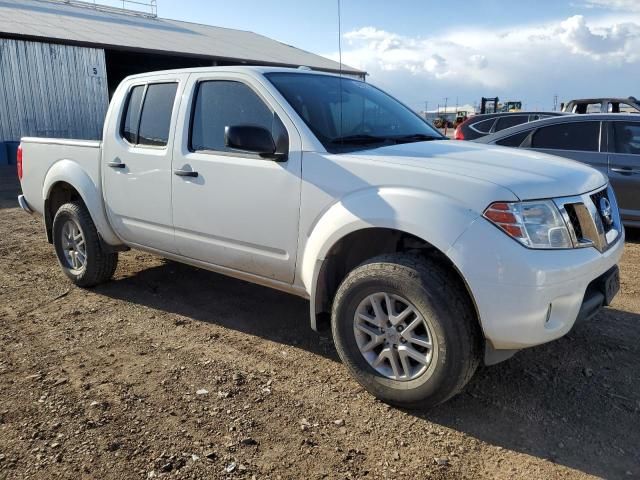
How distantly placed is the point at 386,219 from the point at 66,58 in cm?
1899

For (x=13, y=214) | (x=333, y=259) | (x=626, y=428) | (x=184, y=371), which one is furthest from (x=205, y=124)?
(x=13, y=214)

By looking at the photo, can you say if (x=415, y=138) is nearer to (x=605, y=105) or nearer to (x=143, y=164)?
(x=143, y=164)

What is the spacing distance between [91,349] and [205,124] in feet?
5.86

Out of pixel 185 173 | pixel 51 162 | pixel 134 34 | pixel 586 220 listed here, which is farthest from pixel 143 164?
pixel 134 34

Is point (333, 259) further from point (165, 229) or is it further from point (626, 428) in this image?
point (626, 428)

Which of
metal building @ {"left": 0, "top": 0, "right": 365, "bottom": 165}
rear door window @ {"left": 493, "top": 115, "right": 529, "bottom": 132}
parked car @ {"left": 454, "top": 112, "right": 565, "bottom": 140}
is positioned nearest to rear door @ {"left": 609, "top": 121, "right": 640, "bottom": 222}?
parked car @ {"left": 454, "top": 112, "right": 565, "bottom": 140}

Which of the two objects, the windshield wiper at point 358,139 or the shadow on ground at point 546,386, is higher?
the windshield wiper at point 358,139

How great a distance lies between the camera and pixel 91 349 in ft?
12.8

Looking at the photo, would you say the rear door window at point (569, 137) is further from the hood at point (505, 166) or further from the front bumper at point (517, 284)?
the front bumper at point (517, 284)

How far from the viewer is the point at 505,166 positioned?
304 centimetres

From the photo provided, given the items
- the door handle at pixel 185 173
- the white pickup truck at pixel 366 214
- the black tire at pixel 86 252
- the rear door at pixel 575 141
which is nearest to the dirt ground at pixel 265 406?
the white pickup truck at pixel 366 214

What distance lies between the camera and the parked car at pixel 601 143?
6.52 m

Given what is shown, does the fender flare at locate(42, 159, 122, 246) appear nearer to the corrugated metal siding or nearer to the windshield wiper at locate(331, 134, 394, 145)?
the windshield wiper at locate(331, 134, 394, 145)

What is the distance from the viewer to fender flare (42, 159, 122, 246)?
15.7 ft
